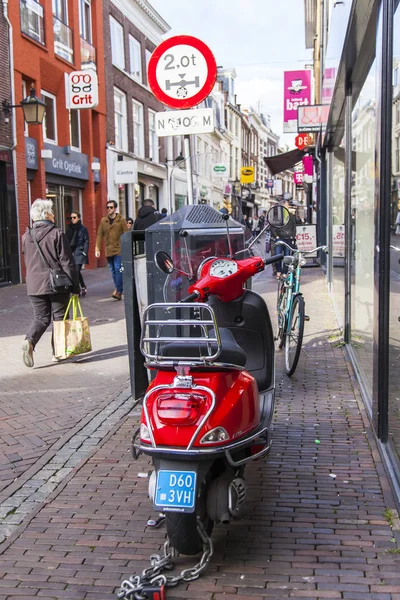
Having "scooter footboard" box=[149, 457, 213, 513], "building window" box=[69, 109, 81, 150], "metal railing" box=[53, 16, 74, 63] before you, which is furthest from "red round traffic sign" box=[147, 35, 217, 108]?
"building window" box=[69, 109, 81, 150]

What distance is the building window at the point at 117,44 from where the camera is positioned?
2435 centimetres

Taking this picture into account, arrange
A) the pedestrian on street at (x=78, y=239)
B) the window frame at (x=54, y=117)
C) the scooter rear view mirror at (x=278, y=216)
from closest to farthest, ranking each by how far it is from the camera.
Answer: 1. the scooter rear view mirror at (x=278, y=216)
2. the pedestrian on street at (x=78, y=239)
3. the window frame at (x=54, y=117)

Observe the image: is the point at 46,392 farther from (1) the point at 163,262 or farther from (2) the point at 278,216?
(2) the point at 278,216

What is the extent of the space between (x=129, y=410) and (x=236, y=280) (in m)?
2.29

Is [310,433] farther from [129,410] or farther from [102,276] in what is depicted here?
[102,276]

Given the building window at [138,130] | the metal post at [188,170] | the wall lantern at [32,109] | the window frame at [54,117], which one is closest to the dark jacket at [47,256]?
the metal post at [188,170]

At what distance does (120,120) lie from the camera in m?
25.2

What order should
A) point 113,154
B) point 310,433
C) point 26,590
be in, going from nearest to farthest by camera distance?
point 26,590 → point 310,433 → point 113,154

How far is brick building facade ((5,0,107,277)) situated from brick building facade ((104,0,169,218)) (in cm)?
102

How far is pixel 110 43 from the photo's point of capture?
23578mm

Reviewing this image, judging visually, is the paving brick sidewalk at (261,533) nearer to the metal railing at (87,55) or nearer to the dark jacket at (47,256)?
the dark jacket at (47,256)

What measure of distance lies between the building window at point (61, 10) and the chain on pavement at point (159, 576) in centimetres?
1860

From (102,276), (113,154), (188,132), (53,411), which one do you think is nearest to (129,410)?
(53,411)

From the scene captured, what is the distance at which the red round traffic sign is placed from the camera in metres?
5.75
